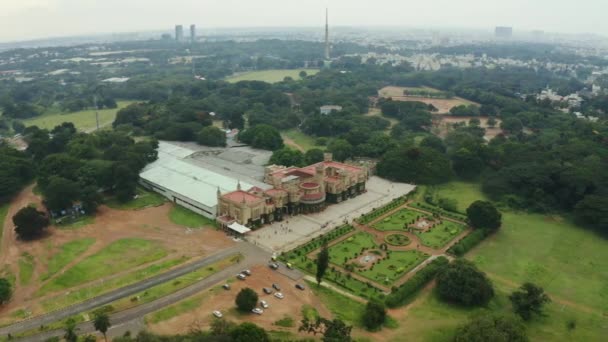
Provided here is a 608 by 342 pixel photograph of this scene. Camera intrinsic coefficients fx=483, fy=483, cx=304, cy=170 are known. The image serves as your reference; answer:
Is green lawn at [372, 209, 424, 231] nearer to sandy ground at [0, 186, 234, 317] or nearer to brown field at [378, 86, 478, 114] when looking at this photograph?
sandy ground at [0, 186, 234, 317]

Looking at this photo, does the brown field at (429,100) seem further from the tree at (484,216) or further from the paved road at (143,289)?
the paved road at (143,289)

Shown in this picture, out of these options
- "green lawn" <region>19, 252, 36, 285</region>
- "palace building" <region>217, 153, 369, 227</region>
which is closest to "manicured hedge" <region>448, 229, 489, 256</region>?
"palace building" <region>217, 153, 369, 227</region>

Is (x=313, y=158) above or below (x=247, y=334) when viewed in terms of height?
above

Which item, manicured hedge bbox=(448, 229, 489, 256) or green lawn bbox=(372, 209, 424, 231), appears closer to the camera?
manicured hedge bbox=(448, 229, 489, 256)

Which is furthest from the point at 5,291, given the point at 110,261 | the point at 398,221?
the point at 398,221

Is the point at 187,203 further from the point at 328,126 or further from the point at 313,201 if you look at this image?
the point at 328,126

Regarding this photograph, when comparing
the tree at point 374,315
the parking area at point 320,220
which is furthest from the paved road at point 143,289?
the tree at point 374,315

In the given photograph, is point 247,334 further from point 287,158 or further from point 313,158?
point 313,158
